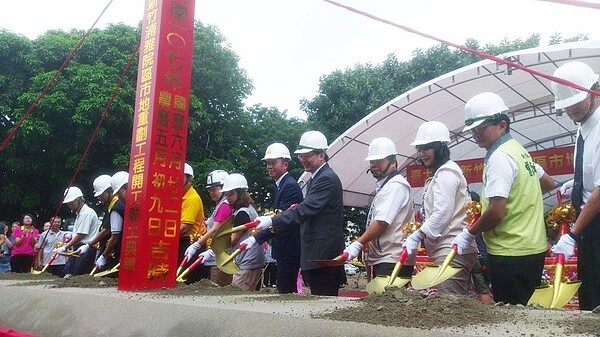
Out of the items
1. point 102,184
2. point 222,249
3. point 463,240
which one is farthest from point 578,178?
point 102,184

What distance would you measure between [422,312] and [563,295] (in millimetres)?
1040

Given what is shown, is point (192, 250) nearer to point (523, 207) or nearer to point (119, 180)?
point (119, 180)

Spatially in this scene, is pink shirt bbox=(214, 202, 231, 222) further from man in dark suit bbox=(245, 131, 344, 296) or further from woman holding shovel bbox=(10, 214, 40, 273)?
woman holding shovel bbox=(10, 214, 40, 273)

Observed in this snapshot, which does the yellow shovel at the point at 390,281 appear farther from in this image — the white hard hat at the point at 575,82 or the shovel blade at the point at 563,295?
the white hard hat at the point at 575,82

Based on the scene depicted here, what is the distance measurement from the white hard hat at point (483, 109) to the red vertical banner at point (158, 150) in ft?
6.07

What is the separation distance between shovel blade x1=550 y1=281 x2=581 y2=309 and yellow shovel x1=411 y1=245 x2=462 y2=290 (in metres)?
0.50

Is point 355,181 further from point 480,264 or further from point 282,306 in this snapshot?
point 282,306

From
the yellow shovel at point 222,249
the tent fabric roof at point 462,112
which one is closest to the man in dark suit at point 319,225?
the yellow shovel at point 222,249

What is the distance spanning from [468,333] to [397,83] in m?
17.2

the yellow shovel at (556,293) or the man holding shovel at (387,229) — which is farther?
the man holding shovel at (387,229)

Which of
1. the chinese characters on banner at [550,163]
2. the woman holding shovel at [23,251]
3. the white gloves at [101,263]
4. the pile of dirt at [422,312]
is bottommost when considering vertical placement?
the woman holding shovel at [23,251]

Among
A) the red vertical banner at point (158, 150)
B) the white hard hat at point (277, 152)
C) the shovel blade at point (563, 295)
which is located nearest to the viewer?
the shovel blade at point (563, 295)

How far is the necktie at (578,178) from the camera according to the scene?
278 centimetres

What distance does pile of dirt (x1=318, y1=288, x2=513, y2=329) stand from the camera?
5.35 ft
